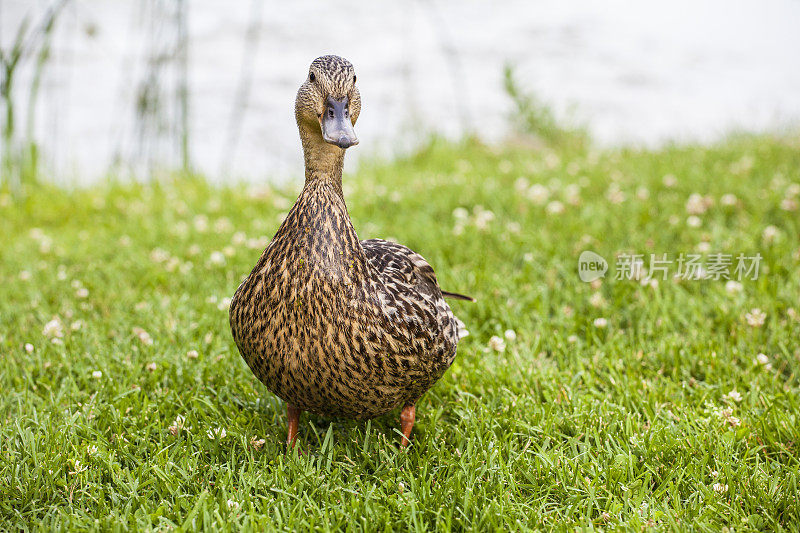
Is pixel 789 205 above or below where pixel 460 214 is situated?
above

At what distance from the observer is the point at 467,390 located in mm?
3201

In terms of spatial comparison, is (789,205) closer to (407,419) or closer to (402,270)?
(402,270)

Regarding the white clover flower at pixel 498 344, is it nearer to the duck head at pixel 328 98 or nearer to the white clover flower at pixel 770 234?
the duck head at pixel 328 98

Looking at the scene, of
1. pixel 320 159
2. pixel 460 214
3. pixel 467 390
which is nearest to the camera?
pixel 320 159

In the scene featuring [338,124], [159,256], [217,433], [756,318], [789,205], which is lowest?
[217,433]

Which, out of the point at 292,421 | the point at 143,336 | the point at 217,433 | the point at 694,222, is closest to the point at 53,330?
the point at 143,336

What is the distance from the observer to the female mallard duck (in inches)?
91.8

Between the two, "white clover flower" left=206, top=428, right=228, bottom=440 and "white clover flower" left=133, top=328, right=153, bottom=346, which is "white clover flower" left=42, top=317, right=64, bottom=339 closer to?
"white clover flower" left=133, top=328, right=153, bottom=346

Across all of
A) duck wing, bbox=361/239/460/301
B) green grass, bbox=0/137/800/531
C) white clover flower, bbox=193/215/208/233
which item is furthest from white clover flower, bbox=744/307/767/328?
white clover flower, bbox=193/215/208/233

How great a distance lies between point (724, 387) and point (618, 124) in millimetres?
7456

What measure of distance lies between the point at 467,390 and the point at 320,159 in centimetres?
136

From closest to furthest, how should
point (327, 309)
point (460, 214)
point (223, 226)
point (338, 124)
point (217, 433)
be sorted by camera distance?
point (338, 124) < point (327, 309) < point (217, 433) < point (460, 214) < point (223, 226)

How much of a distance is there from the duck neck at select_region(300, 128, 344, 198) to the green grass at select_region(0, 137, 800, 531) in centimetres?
98

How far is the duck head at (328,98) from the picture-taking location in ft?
7.30
